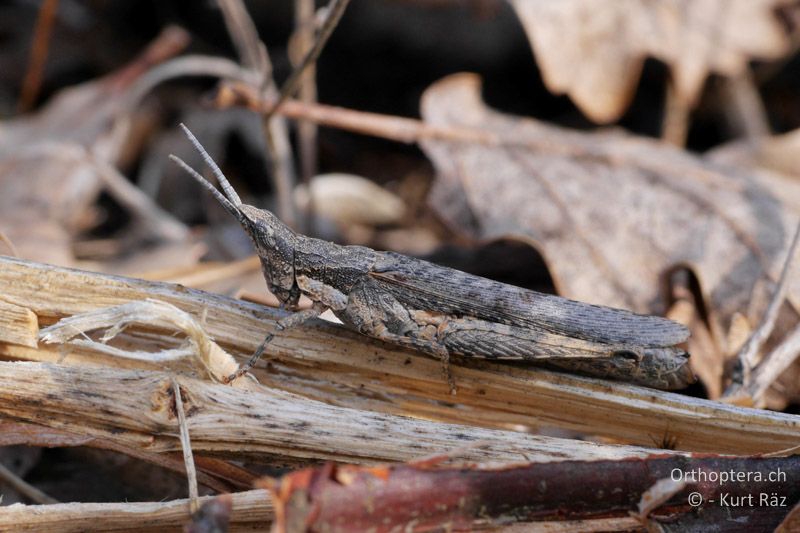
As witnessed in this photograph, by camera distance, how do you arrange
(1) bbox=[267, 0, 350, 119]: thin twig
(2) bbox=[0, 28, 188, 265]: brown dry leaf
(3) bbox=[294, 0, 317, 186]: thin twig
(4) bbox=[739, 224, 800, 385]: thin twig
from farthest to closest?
(3) bbox=[294, 0, 317, 186]: thin twig → (2) bbox=[0, 28, 188, 265]: brown dry leaf → (1) bbox=[267, 0, 350, 119]: thin twig → (4) bbox=[739, 224, 800, 385]: thin twig

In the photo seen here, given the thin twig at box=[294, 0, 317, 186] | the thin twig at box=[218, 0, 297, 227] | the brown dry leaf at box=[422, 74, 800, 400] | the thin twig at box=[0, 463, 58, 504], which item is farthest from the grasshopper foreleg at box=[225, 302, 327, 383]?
the thin twig at box=[294, 0, 317, 186]

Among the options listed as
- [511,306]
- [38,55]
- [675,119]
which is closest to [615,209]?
[511,306]

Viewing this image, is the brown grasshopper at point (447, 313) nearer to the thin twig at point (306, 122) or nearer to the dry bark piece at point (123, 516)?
the dry bark piece at point (123, 516)

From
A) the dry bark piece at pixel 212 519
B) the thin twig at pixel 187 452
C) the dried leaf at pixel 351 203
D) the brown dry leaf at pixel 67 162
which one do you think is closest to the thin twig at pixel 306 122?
the dried leaf at pixel 351 203

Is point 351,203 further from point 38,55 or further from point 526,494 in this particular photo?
point 526,494

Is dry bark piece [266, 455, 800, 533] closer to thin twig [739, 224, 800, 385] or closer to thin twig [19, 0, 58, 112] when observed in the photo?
thin twig [739, 224, 800, 385]

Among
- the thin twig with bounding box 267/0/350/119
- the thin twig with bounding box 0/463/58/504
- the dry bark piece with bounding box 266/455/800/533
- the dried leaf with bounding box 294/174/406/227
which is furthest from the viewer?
the dried leaf with bounding box 294/174/406/227

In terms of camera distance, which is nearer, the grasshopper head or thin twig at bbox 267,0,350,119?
the grasshopper head

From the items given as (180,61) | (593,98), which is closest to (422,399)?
(593,98)
